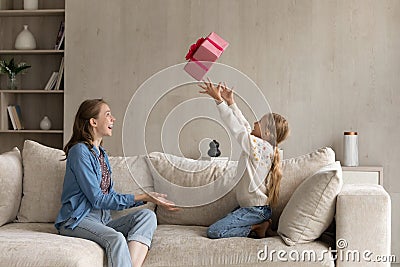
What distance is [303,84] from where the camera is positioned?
5.17 m

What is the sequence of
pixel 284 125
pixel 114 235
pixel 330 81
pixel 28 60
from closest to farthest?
pixel 114 235 < pixel 284 125 < pixel 330 81 < pixel 28 60

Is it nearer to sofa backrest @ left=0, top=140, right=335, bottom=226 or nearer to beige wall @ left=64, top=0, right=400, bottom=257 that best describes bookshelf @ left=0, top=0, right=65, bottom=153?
beige wall @ left=64, top=0, right=400, bottom=257

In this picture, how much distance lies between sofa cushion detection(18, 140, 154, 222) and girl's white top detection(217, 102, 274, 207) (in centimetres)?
56

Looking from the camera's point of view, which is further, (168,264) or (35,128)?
(35,128)

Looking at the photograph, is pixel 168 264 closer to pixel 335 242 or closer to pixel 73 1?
pixel 335 242

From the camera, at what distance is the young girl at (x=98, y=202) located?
3.17m

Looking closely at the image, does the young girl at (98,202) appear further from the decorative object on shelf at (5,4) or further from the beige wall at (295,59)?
the decorative object on shelf at (5,4)

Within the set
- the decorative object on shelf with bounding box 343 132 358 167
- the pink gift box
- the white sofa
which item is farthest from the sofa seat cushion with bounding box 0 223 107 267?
the decorative object on shelf with bounding box 343 132 358 167

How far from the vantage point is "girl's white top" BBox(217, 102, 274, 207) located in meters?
3.39

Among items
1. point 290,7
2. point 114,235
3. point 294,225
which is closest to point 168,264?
point 114,235

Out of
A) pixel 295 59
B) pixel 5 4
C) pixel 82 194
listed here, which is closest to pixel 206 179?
pixel 82 194

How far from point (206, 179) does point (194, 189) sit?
0.27 feet

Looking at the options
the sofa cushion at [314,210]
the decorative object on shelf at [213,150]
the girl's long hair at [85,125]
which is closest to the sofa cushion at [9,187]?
the girl's long hair at [85,125]

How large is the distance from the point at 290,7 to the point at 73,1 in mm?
1679
